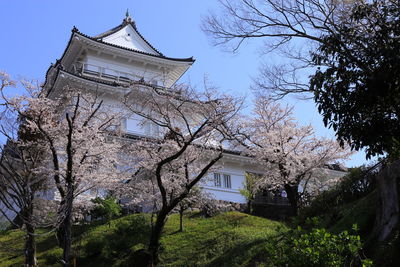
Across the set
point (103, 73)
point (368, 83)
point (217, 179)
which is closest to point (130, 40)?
point (103, 73)

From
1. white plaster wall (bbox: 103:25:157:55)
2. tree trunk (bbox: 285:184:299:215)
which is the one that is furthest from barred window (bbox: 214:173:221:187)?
white plaster wall (bbox: 103:25:157:55)

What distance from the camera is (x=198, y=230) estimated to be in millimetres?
21328

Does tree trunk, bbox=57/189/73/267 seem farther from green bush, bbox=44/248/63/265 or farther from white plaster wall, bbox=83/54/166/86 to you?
white plaster wall, bbox=83/54/166/86

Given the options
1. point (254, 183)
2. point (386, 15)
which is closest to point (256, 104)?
point (254, 183)

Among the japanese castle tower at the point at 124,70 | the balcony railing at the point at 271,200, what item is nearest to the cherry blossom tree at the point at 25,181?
the japanese castle tower at the point at 124,70

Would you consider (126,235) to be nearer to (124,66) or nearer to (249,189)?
(249,189)

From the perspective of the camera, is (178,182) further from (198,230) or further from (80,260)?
(80,260)

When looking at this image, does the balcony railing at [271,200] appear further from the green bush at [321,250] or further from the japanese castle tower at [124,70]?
the green bush at [321,250]

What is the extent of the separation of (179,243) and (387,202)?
11.0 m

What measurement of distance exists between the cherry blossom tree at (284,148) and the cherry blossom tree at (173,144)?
2.75 m

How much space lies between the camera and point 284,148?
77.4 ft

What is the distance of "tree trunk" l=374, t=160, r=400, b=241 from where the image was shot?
33.2 ft

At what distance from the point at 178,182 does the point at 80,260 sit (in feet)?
16.3

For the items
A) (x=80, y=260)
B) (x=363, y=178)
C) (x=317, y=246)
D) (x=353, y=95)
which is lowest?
(x=80, y=260)
